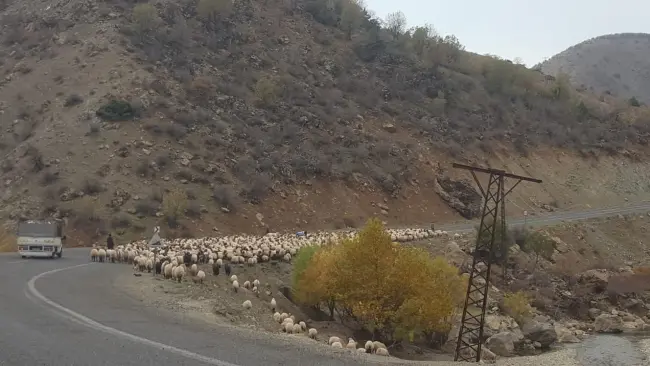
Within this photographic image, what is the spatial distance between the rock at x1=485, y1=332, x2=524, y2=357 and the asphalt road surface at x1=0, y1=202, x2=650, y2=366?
47.7ft

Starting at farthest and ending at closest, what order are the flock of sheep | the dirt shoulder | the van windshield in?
the van windshield < the flock of sheep < the dirt shoulder

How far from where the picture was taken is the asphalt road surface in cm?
1023

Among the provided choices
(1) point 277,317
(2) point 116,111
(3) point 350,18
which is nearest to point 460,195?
(2) point 116,111

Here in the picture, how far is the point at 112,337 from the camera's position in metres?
11.9

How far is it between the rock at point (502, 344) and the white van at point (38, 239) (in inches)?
782

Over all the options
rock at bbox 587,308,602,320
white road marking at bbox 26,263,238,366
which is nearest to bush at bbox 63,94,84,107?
white road marking at bbox 26,263,238,366

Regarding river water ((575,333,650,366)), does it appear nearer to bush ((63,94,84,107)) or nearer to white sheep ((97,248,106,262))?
white sheep ((97,248,106,262))

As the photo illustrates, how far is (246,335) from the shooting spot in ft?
45.0

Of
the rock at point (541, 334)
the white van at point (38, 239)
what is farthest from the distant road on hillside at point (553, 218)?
the white van at point (38, 239)

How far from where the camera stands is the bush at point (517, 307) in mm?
33938

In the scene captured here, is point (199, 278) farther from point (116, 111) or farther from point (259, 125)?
point (259, 125)

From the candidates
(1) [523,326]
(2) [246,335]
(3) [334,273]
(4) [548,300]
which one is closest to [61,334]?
(2) [246,335]

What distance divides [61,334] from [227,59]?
57.1 meters

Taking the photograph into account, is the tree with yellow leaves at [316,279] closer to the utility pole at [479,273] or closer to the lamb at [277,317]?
the lamb at [277,317]
